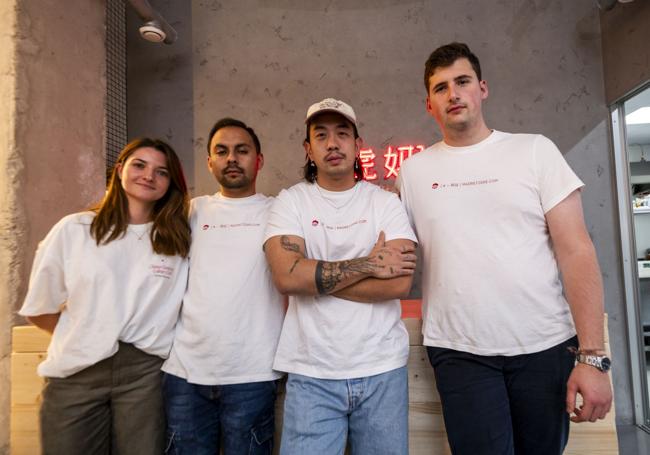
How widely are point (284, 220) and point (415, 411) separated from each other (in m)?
0.91

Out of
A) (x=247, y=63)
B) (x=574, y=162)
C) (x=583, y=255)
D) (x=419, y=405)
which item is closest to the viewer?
(x=583, y=255)

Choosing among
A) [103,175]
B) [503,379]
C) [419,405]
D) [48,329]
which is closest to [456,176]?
[503,379]

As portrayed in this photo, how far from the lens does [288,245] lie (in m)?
1.37

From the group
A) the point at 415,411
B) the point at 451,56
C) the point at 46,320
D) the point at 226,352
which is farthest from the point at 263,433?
the point at 451,56

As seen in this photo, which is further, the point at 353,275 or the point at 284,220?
the point at 284,220

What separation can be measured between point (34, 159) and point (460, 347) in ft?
7.51

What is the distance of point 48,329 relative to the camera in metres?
1.45

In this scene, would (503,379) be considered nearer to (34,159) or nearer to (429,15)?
(34,159)

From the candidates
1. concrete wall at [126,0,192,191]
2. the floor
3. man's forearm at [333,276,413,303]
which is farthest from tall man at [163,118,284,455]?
the floor

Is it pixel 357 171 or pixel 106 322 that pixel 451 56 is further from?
pixel 106 322

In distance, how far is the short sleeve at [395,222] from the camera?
138cm

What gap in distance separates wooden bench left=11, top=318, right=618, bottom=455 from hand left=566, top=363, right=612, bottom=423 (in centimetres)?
48

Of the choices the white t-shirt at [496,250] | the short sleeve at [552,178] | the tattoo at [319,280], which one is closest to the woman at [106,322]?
the tattoo at [319,280]

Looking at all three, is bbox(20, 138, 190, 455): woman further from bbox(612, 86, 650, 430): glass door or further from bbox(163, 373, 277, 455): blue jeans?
bbox(612, 86, 650, 430): glass door
